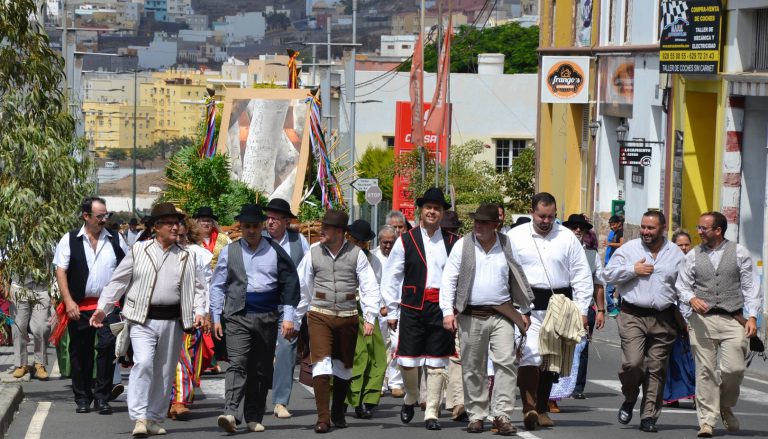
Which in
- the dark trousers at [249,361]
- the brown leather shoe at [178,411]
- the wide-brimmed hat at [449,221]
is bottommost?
the brown leather shoe at [178,411]

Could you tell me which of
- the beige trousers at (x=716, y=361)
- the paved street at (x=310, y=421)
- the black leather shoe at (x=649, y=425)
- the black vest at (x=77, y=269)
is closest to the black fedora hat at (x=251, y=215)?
the paved street at (x=310, y=421)

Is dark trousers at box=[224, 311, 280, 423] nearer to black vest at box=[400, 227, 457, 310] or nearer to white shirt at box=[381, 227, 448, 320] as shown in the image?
white shirt at box=[381, 227, 448, 320]

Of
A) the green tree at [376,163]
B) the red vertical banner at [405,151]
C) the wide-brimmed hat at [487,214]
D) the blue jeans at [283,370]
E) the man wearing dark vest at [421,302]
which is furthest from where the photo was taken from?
the green tree at [376,163]

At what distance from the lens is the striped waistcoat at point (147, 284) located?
442 inches

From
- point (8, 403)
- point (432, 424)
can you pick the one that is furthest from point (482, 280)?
point (8, 403)

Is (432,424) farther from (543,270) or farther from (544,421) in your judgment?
(543,270)

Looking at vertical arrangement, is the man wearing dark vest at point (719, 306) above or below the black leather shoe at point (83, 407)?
above

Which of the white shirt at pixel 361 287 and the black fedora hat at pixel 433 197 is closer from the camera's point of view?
the white shirt at pixel 361 287

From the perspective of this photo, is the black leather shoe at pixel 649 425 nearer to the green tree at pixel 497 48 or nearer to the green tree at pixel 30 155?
the green tree at pixel 30 155

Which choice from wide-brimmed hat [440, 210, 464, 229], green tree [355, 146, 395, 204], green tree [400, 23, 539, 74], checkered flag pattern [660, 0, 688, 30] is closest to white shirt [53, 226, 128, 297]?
wide-brimmed hat [440, 210, 464, 229]

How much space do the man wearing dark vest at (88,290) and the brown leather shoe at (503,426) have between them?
3.69 metres

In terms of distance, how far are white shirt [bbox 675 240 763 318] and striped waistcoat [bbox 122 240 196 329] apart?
4.03 m

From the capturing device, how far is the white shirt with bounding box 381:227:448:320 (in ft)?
39.1

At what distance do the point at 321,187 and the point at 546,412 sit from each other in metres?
14.5
